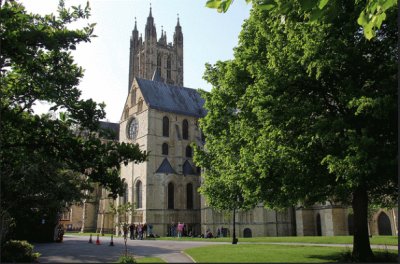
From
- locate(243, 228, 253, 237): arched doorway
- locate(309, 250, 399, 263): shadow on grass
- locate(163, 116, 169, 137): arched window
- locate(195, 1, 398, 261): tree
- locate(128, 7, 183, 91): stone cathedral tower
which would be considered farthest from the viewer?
locate(128, 7, 183, 91): stone cathedral tower

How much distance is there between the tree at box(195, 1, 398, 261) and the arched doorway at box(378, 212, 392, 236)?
23290mm

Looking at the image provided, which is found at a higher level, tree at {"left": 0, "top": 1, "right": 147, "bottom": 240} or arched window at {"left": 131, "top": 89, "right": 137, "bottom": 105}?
arched window at {"left": 131, "top": 89, "right": 137, "bottom": 105}

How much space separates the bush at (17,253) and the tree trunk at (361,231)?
13.9m

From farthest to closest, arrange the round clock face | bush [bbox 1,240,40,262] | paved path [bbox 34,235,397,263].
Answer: the round clock face, paved path [bbox 34,235,397,263], bush [bbox 1,240,40,262]

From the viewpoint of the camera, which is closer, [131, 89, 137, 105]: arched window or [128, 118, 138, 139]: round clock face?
[128, 118, 138, 139]: round clock face

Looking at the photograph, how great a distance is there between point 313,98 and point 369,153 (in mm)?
3759

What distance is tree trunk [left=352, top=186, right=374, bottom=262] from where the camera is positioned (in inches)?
606

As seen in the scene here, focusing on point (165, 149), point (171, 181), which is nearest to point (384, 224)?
point (171, 181)

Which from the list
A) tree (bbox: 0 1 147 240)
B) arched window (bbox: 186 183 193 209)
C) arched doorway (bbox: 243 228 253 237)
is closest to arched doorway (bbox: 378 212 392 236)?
arched doorway (bbox: 243 228 253 237)

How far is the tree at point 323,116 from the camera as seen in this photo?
43.8ft

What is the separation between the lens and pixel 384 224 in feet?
125

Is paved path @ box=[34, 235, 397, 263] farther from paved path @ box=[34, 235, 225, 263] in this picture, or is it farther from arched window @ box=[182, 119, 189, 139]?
arched window @ box=[182, 119, 189, 139]

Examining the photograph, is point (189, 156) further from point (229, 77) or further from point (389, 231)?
point (229, 77)

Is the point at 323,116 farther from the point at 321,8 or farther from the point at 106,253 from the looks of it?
the point at 106,253
